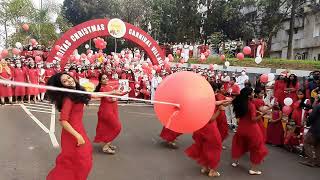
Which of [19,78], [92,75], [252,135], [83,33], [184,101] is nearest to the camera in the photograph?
[184,101]

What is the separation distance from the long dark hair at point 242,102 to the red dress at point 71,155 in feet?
10.3

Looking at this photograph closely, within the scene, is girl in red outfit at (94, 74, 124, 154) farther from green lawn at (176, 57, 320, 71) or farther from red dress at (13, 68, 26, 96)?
green lawn at (176, 57, 320, 71)

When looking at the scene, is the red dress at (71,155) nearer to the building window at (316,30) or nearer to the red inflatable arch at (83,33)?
the red inflatable arch at (83,33)

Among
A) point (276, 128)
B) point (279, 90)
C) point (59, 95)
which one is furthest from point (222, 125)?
point (59, 95)

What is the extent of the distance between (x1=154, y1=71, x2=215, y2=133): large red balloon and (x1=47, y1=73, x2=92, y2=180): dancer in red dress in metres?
1.00

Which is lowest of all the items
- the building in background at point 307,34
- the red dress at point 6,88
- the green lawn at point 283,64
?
the red dress at point 6,88

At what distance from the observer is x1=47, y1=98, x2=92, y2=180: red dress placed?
523cm

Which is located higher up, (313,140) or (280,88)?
(280,88)

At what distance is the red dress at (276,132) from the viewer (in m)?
10.1

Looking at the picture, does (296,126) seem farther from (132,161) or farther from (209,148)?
(132,161)

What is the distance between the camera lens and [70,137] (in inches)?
209

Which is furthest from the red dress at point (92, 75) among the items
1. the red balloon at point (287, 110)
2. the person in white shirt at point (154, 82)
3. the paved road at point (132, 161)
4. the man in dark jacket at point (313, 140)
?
the man in dark jacket at point (313, 140)

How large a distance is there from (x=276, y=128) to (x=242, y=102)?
3.03m

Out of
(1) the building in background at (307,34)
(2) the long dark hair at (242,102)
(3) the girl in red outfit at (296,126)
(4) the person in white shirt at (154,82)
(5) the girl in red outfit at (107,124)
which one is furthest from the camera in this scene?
(1) the building in background at (307,34)
